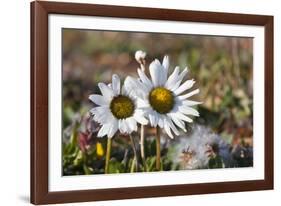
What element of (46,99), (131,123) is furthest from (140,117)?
(46,99)

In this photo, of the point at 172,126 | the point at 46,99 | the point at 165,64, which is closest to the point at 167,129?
the point at 172,126

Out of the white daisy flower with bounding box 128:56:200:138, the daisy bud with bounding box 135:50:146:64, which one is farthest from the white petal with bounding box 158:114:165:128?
the daisy bud with bounding box 135:50:146:64

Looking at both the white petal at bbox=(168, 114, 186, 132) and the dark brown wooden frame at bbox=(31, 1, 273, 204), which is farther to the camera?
the white petal at bbox=(168, 114, 186, 132)

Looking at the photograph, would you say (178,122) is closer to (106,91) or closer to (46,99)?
(106,91)

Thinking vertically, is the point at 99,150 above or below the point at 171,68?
below

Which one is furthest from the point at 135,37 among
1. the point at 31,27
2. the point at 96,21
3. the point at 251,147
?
the point at 251,147

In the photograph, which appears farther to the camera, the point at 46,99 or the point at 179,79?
the point at 179,79

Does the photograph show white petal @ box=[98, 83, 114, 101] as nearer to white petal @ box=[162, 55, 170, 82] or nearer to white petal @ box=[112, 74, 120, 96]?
white petal @ box=[112, 74, 120, 96]
